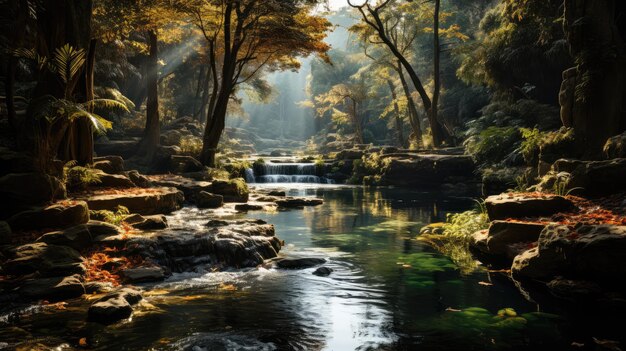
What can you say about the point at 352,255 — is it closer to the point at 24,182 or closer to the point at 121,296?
the point at 121,296

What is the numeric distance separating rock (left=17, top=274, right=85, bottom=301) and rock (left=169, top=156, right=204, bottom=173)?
1473 cm

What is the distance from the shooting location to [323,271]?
7.86 meters

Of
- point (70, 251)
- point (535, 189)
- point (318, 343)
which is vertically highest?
point (535, 189)

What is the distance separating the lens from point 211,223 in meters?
10.9

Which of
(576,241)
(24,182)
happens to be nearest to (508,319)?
(576,241)

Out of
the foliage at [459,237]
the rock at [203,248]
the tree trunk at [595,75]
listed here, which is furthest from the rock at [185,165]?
A: the tree trunk at [595,75]

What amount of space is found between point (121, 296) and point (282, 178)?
946 inches

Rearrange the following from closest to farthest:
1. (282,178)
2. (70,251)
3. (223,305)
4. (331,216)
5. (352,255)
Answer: (223,305) < (70,251) < (352,255) < (331,216) < (282,178)

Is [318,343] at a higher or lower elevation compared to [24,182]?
lower

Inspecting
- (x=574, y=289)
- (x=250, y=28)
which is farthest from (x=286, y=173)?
(x=574, y=289)

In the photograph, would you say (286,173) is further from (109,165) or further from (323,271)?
(323,271)

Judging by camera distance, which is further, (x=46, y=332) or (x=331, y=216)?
(x=331, y=216)

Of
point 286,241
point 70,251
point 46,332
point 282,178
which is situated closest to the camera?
point 46,332

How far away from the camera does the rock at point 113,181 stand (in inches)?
473
